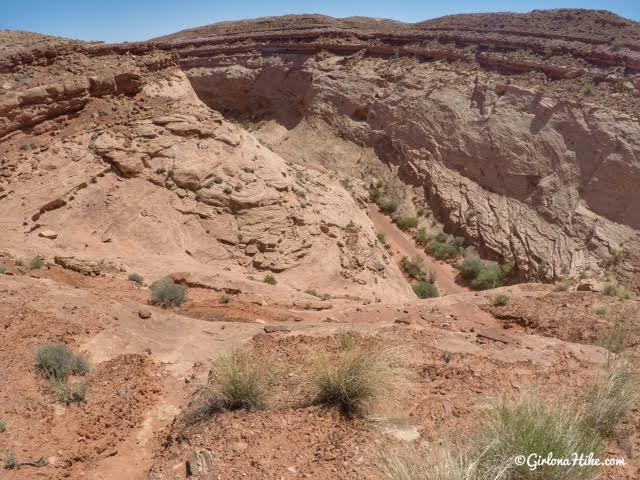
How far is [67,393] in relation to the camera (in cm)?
593

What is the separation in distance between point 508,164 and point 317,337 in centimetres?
1620

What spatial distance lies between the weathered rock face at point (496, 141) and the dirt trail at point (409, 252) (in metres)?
1.87

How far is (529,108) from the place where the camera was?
2098 centimetres

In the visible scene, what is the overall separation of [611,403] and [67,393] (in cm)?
572

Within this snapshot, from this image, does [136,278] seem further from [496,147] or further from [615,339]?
[496,147]

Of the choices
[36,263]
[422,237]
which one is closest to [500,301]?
[36,263]

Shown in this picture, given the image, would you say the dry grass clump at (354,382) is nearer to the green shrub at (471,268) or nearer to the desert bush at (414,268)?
the desert bush at (414,268)

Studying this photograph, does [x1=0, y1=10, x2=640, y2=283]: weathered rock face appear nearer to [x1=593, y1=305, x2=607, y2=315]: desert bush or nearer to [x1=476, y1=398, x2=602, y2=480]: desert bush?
[x1=593, y1=305, x2=607, y2=315]: desert bush

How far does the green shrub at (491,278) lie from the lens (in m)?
18.7

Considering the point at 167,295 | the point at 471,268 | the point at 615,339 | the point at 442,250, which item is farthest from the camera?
the point at 442,250

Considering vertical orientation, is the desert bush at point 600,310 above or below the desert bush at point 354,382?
below

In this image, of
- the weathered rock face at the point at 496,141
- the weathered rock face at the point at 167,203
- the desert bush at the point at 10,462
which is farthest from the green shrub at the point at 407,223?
the desert bush at the point at 10,462

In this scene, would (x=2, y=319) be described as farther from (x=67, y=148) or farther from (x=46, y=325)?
(x=67, y=148)

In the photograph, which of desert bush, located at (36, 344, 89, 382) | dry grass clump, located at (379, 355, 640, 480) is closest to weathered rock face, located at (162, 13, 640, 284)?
dry grass clump, located at (379, 355, 640, 480)
